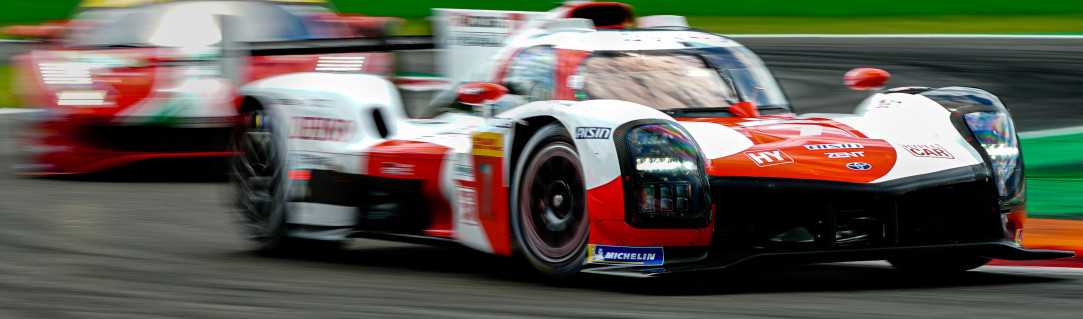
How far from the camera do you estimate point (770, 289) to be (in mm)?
5867

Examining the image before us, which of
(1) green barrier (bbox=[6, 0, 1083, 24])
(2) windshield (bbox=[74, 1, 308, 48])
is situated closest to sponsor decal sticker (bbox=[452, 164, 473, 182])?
(2) windshield (bbox=[74, 1, 308, 48])

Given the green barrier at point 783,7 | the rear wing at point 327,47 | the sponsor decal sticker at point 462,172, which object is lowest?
the green barrier at point 783,7

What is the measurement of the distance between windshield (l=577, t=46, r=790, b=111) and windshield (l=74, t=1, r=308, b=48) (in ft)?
15.7

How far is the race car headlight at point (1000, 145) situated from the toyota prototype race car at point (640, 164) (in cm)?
1

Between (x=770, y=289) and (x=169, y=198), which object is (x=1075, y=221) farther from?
(x=169, y=198)

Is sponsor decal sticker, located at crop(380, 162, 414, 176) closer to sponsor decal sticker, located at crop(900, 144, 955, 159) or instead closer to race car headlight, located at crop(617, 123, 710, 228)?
race car headlight, located at crop(617, 123, 710, 228)

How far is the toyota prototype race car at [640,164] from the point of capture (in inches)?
221

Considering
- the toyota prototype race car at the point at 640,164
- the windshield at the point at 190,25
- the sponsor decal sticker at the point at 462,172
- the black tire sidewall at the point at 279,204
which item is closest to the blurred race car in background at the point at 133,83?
the windshield at the point at 190,25

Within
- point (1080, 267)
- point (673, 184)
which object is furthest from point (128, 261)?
point (1080, 267)

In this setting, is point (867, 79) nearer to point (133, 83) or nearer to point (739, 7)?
point (133, 83)

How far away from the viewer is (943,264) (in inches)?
260

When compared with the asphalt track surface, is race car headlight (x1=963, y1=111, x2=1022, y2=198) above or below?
above

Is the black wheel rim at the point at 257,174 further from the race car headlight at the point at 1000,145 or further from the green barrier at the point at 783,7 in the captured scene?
the green barrier at the point at 783,7

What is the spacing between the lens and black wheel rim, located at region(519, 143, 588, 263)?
19.2 ft
